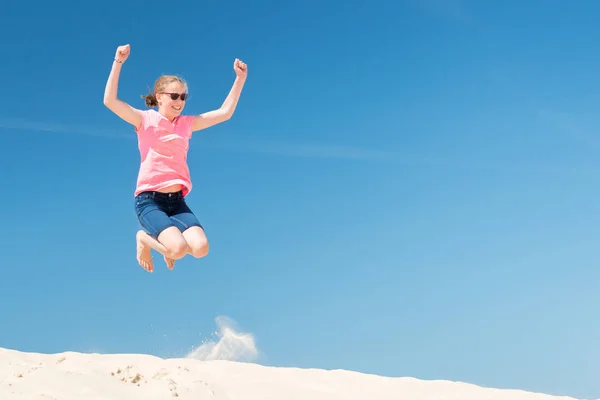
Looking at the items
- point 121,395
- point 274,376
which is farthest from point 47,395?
point 274,376

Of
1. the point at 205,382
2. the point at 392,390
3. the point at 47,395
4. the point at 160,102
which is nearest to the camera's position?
the point at 160,102

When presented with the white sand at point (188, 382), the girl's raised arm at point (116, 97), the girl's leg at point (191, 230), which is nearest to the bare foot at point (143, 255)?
the girl's leg at point (191, 230)

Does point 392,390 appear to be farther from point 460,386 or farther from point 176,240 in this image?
point 176,240

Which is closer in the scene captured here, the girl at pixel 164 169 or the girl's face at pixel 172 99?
the girl at pixel 164 169

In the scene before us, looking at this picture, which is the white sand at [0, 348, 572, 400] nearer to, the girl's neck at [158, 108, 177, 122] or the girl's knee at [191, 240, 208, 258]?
the girl's knee at [191, 240, 208, 258]

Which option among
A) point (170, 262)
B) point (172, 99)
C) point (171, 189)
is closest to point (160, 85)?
point (172, 99)

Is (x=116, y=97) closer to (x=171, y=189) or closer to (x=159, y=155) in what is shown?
(x=159, y=155)

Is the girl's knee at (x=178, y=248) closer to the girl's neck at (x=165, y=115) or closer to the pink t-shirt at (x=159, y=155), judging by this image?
the pink t-shirt at (x=159, y=155)

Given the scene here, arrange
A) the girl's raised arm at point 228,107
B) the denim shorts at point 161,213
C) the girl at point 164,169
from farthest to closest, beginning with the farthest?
the girl's raised arm at point 228,107 < the denim shorts at point 161,213 < the girl at point 164,169

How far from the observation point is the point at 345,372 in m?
10.7

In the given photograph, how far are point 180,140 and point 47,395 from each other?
3319mm

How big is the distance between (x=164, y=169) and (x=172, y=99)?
2.38ft

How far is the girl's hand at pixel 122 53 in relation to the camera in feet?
22.2

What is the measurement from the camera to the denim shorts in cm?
697
